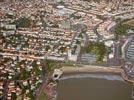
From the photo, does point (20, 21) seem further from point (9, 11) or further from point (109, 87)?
point (109, 87)

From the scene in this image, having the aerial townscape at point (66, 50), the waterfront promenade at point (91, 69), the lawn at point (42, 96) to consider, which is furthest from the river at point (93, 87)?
the lawn at point (42, 96)

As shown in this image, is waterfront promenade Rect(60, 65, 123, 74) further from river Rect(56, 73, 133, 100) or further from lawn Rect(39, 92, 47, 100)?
lawn Rect(39, 92, 47, 100)

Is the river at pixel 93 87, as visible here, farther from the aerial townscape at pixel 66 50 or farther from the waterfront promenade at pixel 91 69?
the waterfront promenade at pixel 91 69

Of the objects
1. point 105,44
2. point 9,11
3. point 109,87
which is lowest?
point 109,87

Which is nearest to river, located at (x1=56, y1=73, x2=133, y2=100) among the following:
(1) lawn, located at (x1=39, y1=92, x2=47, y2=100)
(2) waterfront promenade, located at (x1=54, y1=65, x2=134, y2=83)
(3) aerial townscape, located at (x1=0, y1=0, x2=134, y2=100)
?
(3) aerial townscape, located at (x1=0, y1=0, x2=134, y2=100)

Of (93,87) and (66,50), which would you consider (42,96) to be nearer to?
(93,87)

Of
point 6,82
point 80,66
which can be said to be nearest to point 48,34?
point 80,66

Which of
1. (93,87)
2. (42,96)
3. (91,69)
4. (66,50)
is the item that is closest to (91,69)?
(91,69)
